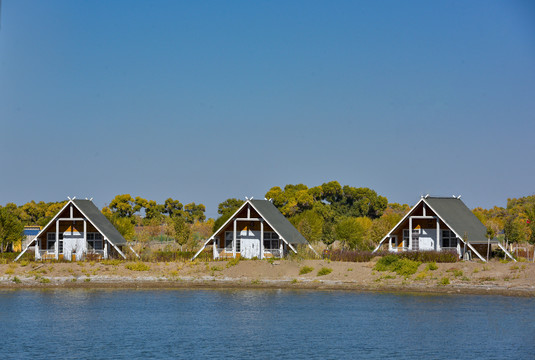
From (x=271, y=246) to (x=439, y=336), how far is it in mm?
28189

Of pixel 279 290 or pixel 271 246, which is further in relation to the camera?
pixel 271 246

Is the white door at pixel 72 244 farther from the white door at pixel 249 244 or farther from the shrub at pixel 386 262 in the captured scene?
the shrub at pixel 386 262

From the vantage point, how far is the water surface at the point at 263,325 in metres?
29.9

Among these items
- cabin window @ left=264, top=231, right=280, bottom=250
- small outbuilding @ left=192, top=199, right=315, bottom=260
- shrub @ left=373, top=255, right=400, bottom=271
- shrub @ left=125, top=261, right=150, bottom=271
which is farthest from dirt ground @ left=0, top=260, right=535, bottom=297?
cabin window @ left=264, top=231, right=280, bottom=250

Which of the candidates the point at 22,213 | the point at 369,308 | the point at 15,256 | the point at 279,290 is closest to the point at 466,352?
the point at 369,308

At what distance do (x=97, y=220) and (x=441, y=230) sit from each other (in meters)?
25.9

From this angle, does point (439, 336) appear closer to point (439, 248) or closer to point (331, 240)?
point (439, 248)

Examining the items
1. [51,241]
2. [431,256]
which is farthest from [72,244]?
[431,256]

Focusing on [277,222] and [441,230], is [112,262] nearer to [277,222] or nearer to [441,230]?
[277,222]

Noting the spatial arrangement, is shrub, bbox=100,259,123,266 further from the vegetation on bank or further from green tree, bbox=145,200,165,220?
green tree, bbox=145,200,165,220

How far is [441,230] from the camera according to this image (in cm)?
5694

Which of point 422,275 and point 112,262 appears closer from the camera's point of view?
point 422,275

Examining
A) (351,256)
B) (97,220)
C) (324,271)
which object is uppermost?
(97,220)

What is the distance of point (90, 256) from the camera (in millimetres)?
58500
